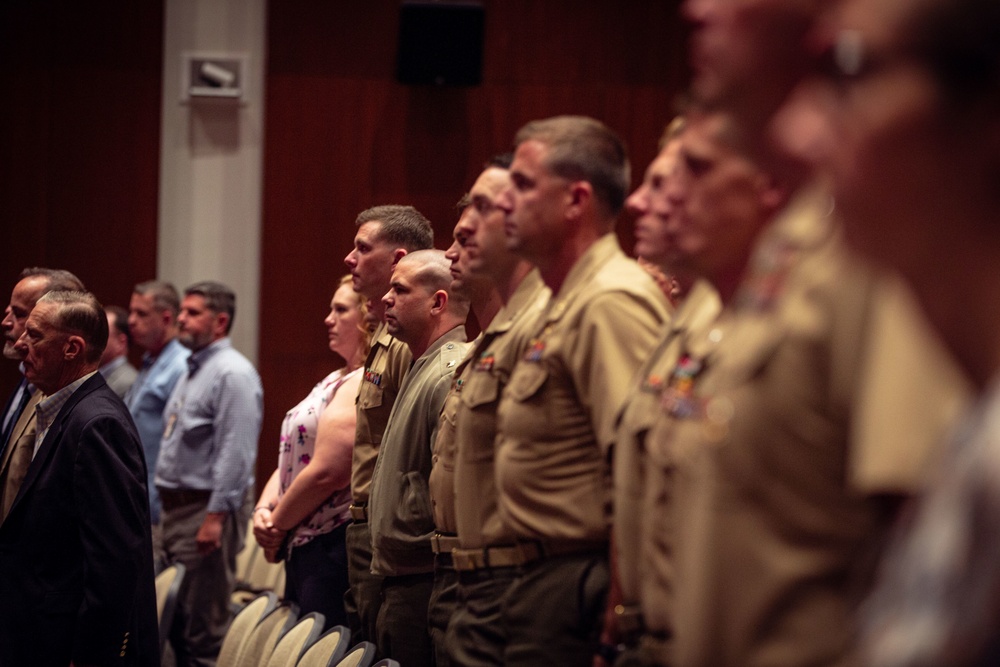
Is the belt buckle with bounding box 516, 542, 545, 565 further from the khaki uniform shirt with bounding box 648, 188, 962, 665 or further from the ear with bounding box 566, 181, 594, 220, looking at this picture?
the khaki uniform shirt with bounding box 648, 188, 962, 665

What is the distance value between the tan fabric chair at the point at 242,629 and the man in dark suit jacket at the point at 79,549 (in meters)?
0.28

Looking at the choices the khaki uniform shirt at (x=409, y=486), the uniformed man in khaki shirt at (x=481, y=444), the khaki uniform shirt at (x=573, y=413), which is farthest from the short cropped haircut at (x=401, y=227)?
the khaki uniform shirt at (x=573, y=413)

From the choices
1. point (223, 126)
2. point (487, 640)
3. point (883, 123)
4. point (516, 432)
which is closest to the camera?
point (883, 123)

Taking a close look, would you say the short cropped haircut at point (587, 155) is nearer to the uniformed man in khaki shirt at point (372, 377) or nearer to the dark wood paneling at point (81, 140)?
the uniformed man in khaki shirt at point (372, 377)

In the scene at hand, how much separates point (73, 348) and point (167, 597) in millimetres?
1044

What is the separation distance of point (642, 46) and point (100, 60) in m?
3.31

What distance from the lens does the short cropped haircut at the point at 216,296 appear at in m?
6.45

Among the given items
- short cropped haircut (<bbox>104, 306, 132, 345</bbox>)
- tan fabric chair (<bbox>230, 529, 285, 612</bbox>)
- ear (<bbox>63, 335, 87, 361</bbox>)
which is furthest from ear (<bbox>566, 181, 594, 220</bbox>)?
short cropped haircut (<bbox>104, 306, 132, 345</bbox>)

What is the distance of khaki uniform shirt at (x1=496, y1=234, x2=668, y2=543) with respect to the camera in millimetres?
2375

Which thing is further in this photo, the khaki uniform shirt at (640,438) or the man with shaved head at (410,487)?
the man with shaved head at (410,487)

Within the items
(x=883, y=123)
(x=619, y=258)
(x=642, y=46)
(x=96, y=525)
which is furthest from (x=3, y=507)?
(x=642, y=46)

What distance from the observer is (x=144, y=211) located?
750cm

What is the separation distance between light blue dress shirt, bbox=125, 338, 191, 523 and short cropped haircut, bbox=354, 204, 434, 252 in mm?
2581

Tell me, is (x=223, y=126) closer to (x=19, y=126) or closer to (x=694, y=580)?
(x=19, y=126)
